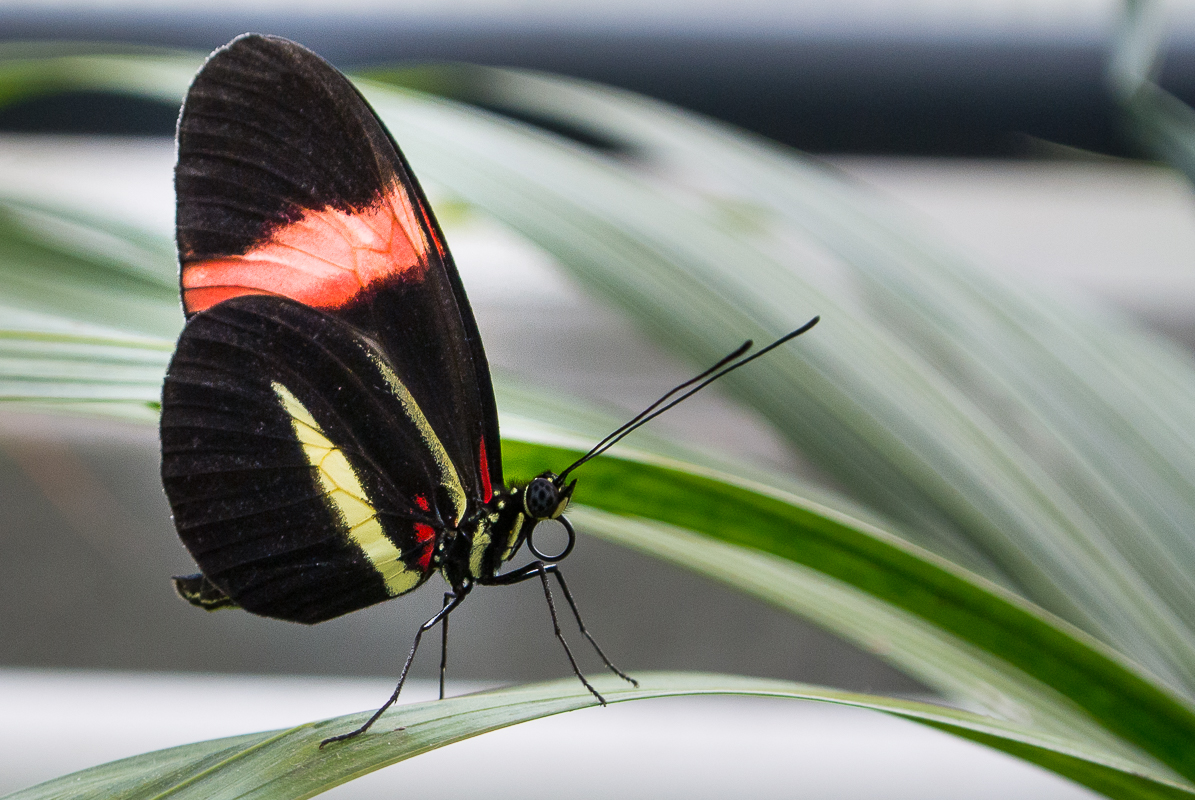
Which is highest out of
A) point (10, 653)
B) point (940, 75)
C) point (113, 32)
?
point (940, 75)

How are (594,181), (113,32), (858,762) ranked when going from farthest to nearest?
(113,32) < (858,762) < (594,181)

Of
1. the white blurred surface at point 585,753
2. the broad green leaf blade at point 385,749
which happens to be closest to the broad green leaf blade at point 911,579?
the broad green leaf blade at point 385,749

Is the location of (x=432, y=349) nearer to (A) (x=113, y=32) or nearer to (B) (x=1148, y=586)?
(B) (x=1148, y=586)

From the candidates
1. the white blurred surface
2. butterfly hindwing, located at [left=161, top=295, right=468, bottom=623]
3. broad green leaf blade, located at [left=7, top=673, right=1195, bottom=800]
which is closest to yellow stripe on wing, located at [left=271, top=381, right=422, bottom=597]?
butterfly hindwing, located at [left=161, top=295, right=468, bottom=623]

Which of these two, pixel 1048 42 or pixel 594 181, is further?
pixel 1048 42

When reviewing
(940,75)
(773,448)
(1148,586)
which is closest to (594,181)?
(1148,586)

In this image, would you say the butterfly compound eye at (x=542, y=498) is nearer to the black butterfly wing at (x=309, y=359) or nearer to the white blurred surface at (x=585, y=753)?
the black butterfly wing at (x=309, y=359)

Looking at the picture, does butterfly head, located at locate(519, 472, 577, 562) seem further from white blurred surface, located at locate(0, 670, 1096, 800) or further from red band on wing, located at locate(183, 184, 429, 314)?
white blurred surface, located at locate(0, 670, 1096, 800)
